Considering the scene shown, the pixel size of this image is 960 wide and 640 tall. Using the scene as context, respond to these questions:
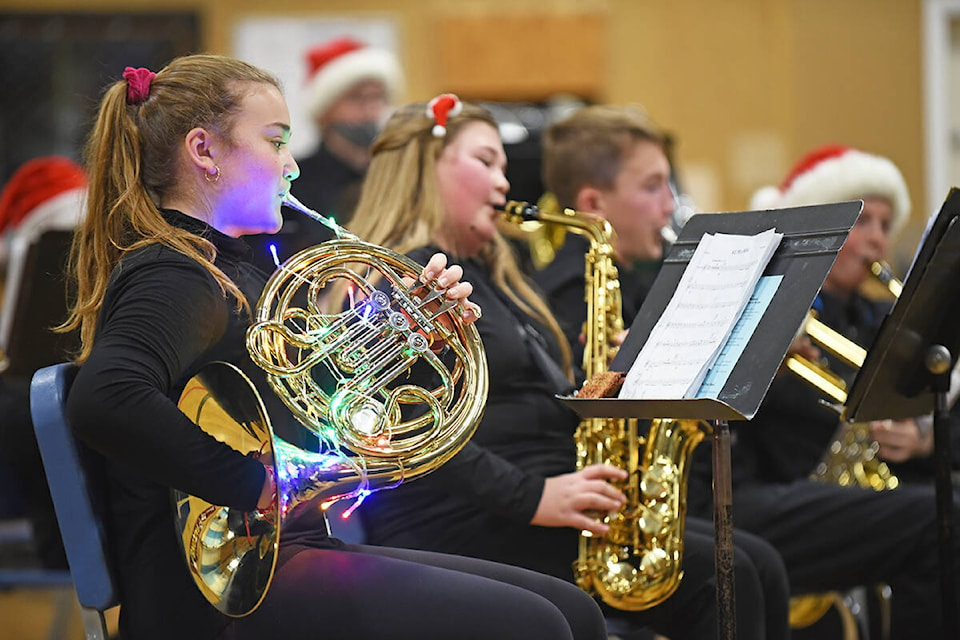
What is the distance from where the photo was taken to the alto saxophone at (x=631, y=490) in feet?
6.86

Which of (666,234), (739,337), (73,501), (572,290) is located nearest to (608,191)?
(666,234)

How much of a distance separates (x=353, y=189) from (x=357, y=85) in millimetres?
956

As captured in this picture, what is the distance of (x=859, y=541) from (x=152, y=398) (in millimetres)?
1663

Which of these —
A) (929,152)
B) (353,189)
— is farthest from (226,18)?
(929,152)

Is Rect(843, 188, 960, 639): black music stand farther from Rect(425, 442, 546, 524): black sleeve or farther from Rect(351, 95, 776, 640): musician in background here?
Rect(425, 442, 546, 524): black sleeve

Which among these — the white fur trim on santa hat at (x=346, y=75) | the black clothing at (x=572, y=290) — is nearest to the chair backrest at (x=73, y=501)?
the black clothing at (x=572, y=290)

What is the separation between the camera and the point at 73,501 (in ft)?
5.05

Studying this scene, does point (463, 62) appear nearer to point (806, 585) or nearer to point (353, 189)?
point (353, 189)

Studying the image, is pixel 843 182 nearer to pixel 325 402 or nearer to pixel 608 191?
pixel 608 191

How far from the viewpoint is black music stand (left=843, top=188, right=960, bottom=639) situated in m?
1.90

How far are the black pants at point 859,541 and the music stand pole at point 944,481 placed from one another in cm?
45

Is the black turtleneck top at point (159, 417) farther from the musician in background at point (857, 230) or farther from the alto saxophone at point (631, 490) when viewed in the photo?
the musician in background at point (857, 230)

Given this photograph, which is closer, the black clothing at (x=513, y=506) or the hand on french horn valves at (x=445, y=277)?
the hand on french horn valves at (x=445, y=277)

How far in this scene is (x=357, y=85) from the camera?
14.6 feet
